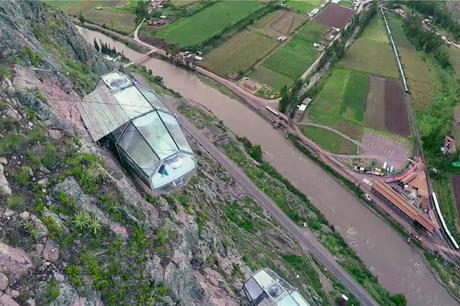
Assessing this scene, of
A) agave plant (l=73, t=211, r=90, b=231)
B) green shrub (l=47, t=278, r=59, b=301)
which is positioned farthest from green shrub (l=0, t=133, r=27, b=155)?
green shrub (l=47, t=278, r=59, b=301)

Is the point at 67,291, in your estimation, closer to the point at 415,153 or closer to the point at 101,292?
the point at 101,292

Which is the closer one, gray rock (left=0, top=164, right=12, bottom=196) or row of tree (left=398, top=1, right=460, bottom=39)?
gray rock (left=0, top=164, right=12, bottom=196)

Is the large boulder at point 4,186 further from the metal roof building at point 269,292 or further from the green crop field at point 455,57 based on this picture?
the green crop field at point 455,57

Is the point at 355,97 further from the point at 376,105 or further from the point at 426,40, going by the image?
the point at 426,40

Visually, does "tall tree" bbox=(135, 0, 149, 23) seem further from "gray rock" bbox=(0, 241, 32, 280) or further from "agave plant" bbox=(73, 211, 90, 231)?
"gray rock" bbox=(0, 241, 32, 280)

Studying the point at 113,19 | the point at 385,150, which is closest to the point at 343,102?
the point at 385,150

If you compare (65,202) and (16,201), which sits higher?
(16,201)

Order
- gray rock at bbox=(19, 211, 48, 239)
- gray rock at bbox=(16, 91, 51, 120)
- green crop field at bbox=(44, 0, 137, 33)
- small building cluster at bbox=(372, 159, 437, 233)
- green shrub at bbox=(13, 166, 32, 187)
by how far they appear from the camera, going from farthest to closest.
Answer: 1. green crop field at bbox=(44, 0, 137, 33)
2. small building cluster at bbox=(372, 159, 437, 233)
3. gray rock at bbox=(16, 91, 51, 120)
4. green shrub at bbox=(13, 166, 32, 187)
5. gray rock at bbox=(19, 211, 48, 239)
